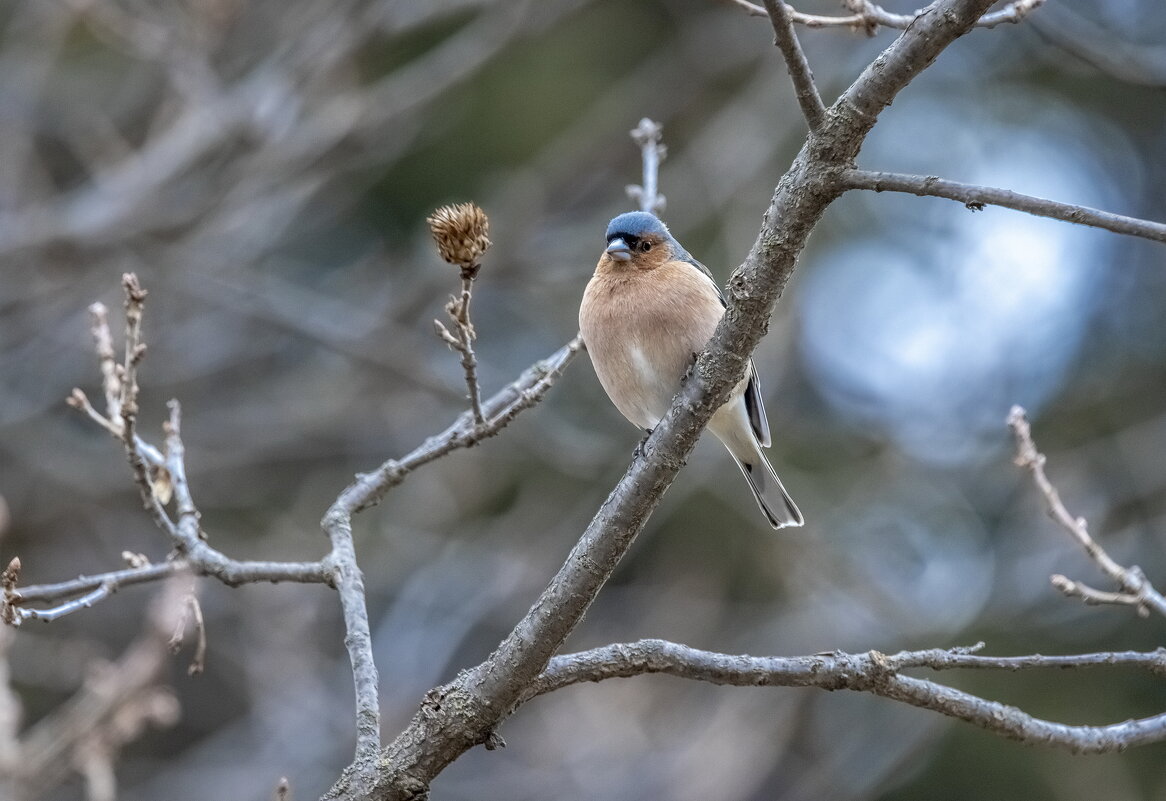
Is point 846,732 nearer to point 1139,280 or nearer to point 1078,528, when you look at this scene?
point 1139,280

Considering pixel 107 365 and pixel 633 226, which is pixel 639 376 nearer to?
pixel 633 226

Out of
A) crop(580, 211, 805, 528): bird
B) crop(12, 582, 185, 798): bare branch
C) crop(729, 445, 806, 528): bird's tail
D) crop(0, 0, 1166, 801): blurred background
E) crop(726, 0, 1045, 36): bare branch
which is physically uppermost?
crop(0, 0, 1166, 801): blurred background

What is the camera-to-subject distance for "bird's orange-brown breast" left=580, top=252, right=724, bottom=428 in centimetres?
524

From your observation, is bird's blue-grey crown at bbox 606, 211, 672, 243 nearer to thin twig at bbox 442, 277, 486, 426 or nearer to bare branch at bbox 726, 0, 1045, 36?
bare branch at bbox 726, 0, 1045, 36

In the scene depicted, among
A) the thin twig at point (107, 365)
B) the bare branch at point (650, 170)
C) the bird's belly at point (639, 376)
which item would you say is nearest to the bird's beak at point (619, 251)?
the bare branch at point (650, 170)

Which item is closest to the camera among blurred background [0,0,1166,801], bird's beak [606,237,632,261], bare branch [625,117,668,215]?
bare branch [625,117,668,215]

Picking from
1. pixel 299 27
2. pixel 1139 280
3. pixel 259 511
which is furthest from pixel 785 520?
pixel 1139 280

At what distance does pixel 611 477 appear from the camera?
34.7ft

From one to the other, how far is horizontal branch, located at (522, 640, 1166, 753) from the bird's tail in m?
2.67

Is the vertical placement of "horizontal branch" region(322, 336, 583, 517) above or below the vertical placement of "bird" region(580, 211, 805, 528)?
below

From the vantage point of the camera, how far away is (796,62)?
9.30ft

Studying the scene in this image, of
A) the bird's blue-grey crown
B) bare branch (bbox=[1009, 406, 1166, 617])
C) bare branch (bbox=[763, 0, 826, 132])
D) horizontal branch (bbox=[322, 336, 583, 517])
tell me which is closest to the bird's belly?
the bird's blue-grey crown

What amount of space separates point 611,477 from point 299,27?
449 centimetres

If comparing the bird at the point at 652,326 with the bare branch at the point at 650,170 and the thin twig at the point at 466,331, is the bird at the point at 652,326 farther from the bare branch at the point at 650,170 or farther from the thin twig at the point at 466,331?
the thin twig at the point at 466,331
